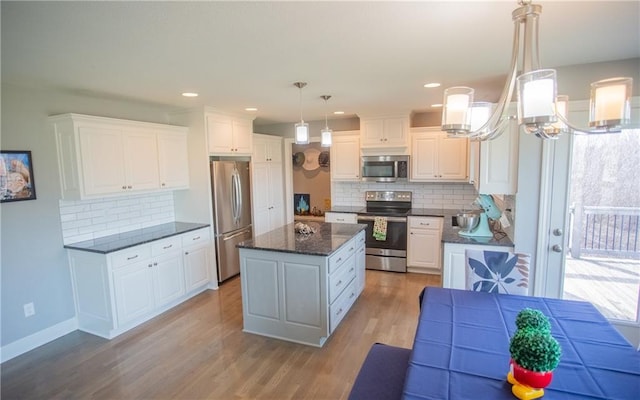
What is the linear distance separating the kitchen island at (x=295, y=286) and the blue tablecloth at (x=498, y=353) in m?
1.06

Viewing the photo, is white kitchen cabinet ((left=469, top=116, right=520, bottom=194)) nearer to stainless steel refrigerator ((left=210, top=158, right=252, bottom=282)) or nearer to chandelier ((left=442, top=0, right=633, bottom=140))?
chandelier ((left=442, top=0, right=633, bottom=140))

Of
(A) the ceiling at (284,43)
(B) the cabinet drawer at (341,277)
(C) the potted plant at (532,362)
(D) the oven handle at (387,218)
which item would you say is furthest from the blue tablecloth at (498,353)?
(D) the oven handle at (387,218)

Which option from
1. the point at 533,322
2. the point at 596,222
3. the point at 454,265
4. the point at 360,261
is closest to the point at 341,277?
the point at 360,261

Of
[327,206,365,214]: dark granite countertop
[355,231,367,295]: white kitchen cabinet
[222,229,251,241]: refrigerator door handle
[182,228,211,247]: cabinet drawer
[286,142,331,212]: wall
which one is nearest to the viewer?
[355,231,367,295]: white kitchen cabinet

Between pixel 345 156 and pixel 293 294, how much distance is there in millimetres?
2880

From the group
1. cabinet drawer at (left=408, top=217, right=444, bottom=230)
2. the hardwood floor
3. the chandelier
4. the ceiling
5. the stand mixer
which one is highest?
the ceiling

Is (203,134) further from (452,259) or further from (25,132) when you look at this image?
(452,259)

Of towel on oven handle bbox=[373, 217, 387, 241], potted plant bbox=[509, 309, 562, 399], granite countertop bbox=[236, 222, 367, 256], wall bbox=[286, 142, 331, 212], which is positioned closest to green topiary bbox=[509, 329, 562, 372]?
potted plant bbox=[509, 309, 562, 399]

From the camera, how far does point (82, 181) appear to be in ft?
10.1

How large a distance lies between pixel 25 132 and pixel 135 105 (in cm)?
114

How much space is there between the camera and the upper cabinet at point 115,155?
10.0ft

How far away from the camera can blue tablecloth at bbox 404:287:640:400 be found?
123 centimetres

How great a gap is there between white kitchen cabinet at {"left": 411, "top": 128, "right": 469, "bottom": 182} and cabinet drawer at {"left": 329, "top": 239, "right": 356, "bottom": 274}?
2019 millimetres

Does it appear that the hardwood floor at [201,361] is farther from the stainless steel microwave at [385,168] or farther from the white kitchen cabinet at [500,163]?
the stainless steel microwave at [385,168]
